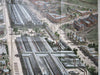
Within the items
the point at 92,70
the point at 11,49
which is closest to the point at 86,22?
the point at 92,70

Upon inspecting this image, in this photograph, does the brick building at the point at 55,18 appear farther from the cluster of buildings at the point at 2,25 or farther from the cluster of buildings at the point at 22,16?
the cluster of buildings at the point at 2,25

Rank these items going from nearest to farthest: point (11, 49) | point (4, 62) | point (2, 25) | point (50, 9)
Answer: point (4, 62) < point (11, 49) < point (2, 25) < point (50, 9)

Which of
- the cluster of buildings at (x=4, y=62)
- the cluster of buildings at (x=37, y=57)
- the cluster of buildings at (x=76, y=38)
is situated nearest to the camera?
the cluster of buildings at (x=4, y=62)

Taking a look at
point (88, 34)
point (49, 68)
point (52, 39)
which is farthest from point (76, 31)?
point (49, 68)

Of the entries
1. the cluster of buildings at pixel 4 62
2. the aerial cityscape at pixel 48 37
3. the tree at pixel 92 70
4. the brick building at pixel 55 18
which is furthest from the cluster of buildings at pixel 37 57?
the tree at pixel 92 70

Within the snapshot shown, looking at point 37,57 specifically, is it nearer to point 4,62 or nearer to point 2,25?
point 4,62

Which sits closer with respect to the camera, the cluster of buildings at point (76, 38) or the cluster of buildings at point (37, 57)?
the cluster of buildings at point (37, 57)

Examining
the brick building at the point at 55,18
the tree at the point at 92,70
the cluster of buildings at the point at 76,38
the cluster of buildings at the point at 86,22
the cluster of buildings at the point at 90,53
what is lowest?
the tree at the point at 92,70

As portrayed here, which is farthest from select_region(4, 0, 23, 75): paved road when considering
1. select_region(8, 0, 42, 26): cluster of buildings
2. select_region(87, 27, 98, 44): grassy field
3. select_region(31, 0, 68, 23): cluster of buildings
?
select_region(87, 27, 98, 44): grassy field
